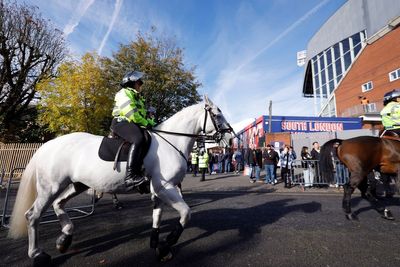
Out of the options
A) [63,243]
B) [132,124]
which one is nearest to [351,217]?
[132,124]

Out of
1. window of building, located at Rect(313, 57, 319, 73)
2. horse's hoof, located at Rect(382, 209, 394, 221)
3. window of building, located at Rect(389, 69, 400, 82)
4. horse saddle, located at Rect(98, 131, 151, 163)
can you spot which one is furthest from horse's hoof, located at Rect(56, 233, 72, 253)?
window of building, located at Rect(313, 57, 319, 73)

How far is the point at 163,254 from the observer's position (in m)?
3.60

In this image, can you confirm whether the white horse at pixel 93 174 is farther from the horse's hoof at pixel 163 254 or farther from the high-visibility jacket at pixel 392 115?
the high-visibility jacket at pixel 392 115

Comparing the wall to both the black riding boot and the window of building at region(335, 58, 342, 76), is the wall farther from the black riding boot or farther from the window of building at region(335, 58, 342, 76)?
the black riding boot

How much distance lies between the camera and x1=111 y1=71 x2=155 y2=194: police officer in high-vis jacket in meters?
3.74

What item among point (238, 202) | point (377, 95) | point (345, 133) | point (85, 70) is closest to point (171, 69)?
point (85, 70)

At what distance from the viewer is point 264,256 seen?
363 centimetres

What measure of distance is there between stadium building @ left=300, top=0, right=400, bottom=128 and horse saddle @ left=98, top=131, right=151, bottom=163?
27.3m

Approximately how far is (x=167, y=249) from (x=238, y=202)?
4.65m

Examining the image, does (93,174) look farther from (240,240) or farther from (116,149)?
(240,240)

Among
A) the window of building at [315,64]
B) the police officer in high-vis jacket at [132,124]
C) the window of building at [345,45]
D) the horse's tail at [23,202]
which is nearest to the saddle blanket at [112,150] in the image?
the police officer in high-vis jacket at [132,124]

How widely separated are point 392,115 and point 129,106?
20.5ft

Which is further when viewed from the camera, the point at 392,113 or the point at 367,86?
the point at 367,86

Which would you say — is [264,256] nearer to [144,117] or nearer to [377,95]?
[144,117]
